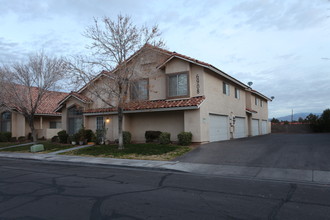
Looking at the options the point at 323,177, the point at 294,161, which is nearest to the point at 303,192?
the point at 323,177

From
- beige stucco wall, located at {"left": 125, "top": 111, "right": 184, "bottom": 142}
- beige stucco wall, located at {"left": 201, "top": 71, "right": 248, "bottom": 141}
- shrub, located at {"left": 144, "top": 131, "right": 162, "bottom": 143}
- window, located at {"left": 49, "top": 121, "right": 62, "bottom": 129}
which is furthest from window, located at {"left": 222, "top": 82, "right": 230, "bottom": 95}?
window, located at {"left": 49, "top": 121, "right": 62, "bottom": 129}

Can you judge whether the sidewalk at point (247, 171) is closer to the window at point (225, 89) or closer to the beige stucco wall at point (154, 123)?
the beige stucco wall at point (154, 123)

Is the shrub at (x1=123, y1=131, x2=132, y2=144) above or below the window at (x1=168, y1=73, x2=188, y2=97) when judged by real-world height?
below

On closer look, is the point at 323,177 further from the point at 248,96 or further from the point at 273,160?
the point at 248,96

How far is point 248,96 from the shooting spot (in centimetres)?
3016

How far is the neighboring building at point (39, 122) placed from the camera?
92.5 feet

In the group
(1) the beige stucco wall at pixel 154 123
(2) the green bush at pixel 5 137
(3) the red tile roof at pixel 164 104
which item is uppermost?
(3) the red tile roof at pixel 164 104

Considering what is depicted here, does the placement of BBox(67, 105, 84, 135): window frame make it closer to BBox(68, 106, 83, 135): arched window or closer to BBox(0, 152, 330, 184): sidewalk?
BBox(68, 106, 83, 135): arched window

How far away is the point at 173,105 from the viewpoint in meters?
17.9

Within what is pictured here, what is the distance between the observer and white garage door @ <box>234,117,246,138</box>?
24.5 metres

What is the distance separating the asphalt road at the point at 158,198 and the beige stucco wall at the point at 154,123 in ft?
33.4

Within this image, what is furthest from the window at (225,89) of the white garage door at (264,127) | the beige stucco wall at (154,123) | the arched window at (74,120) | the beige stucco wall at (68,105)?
the white garage door at (264,127)

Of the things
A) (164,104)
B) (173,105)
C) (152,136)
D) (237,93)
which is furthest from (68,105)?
(237,93)

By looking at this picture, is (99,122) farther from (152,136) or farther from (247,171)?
(247,171)
